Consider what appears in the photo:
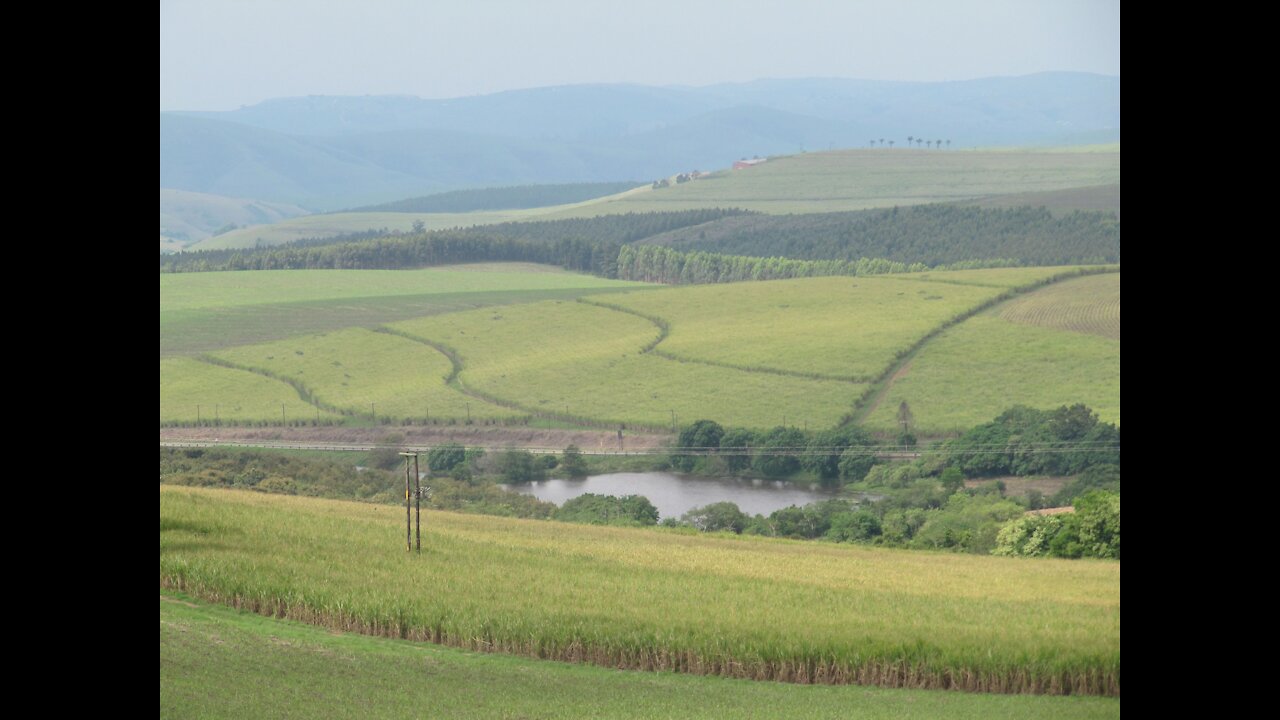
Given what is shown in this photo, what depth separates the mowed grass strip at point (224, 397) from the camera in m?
75.6

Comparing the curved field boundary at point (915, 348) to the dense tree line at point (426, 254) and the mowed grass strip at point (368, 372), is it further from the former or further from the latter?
the dense tree line at point (426, 254)

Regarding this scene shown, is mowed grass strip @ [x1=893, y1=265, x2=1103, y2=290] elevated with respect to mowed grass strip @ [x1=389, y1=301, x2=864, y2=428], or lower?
elevated

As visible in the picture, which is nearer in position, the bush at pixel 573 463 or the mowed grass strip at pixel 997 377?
the bush at pixel 573 463

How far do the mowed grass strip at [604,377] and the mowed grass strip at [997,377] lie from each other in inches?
158

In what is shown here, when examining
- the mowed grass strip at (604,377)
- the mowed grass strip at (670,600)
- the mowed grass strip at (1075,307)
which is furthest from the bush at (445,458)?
the mowed grass strip at (670,600)

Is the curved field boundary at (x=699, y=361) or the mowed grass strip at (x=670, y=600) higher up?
the curved field boundary at (x=699, y=361)

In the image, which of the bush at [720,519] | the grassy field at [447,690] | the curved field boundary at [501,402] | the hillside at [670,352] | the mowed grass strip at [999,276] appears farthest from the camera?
the mowed grass strip at [999,276]

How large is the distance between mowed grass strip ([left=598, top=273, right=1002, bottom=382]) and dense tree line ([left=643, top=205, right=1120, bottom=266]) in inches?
853

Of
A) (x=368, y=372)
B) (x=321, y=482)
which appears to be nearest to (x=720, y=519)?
(x=321, y=482)

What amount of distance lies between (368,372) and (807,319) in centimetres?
2985

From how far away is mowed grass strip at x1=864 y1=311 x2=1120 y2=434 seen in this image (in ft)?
226

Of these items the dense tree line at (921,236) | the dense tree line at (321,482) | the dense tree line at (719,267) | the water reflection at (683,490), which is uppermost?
the dense tree line at (921,236)

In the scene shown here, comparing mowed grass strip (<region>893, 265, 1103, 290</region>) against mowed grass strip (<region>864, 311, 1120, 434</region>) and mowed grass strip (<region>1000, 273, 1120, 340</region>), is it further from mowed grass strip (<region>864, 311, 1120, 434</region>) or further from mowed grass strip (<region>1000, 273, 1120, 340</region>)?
mowed grass strip (<region>864, 311, 1120, 434</region>)

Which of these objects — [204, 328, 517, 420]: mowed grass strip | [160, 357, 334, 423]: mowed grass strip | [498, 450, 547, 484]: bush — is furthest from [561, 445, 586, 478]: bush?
[160, 357, 334, 423]: mowed grass strip
